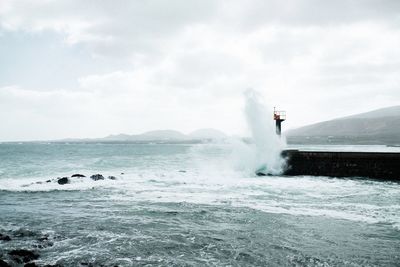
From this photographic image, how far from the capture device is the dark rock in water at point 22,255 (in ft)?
23.6

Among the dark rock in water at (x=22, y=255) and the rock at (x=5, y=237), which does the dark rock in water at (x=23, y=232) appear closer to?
the rock at (x=5, y=237)

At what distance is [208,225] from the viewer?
10281mm

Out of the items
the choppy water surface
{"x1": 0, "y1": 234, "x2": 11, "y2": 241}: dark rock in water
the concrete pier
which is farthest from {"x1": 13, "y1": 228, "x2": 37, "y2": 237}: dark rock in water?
the concrete pier

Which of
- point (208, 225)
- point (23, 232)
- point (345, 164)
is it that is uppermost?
point (345, 164)

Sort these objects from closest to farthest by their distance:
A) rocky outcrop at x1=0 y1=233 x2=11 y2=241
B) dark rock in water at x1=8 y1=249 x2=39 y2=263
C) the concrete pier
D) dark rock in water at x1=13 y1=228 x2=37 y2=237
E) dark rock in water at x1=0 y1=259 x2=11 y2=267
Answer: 1. dark rock in water at x1=0 y1=259 x2=11 y2=267
2. dark rock in water at x1=8 y1=249 x2=39 y2=263
3. rocky outcrop at x1=0 y1=233 x2=11 y2=241
4. dark rock in water at x1=13 y1=228 x2=37 y2=237
5. the concrete pier

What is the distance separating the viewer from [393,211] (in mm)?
11688

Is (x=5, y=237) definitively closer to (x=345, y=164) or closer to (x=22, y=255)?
(x=22, y=255)

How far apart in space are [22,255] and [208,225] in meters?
5.30

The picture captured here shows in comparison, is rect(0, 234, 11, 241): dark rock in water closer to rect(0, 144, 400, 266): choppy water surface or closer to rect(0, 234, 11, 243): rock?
rect(0, 234, 11, 243): rock

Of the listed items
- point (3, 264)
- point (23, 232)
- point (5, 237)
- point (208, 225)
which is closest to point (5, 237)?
point (5, 237)

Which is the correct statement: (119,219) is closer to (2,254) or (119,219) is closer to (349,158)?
(2,254)

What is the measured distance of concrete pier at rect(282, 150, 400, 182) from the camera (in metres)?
21.2

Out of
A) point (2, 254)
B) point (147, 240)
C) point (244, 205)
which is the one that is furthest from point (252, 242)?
point (2, 254)

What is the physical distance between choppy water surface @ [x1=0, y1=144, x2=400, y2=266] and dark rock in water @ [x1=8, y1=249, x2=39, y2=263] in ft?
0.72
